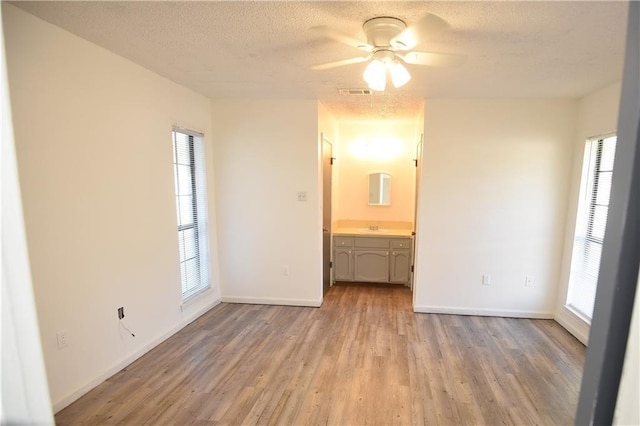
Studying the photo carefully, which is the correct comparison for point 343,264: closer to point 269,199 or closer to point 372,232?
point 372,232

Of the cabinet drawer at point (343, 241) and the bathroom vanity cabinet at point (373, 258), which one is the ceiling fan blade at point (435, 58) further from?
the cabinet drawer at point (343, 241)

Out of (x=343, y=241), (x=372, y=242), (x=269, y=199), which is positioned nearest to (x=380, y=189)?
(x=372, y=242)

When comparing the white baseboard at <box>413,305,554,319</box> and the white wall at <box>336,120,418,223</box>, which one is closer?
the white baseboard at <box>413,305,554,319</box>

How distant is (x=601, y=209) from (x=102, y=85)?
438cm

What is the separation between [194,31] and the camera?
1855 millimetres

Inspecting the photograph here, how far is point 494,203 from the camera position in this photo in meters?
3.36

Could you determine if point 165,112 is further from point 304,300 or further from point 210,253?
point 304,300

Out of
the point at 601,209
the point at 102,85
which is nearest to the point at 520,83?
the point at 601,209

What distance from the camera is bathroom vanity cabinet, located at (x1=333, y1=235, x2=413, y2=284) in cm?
436

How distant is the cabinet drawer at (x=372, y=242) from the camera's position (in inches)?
173

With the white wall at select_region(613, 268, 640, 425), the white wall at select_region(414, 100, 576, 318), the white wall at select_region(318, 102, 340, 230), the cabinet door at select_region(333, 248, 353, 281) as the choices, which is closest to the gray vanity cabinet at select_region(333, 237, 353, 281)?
the cabinet door at select_region(333, 248, 353, 281)

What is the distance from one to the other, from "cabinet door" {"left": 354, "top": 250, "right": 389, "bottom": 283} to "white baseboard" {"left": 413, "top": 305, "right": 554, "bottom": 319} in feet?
2.86

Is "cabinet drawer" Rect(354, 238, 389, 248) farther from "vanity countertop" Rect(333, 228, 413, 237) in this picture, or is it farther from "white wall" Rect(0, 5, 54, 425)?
"white wall" Rect(0, 5, 54, 425)

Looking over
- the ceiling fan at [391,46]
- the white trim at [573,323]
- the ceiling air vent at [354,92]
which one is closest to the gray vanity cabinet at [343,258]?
the ceiling air vent at [354,92]
